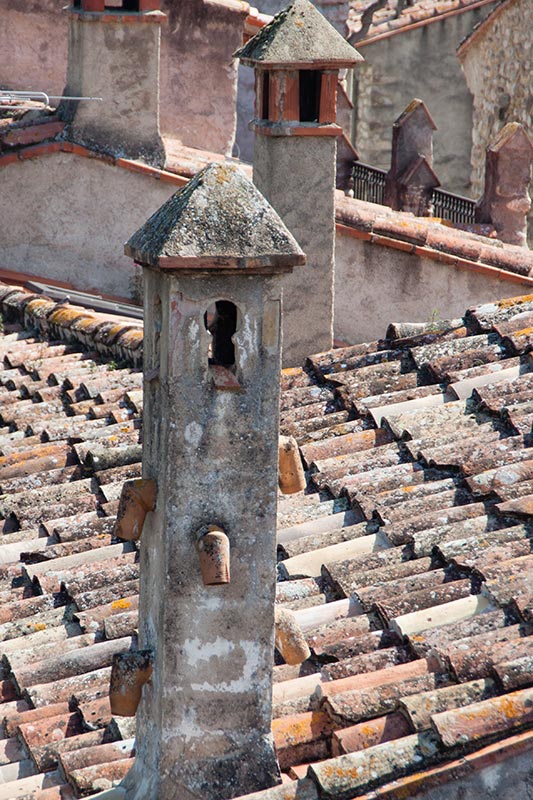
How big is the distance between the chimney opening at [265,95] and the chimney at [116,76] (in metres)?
3.06

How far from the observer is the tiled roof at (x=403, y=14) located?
84.2ft

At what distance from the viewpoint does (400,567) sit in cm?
690

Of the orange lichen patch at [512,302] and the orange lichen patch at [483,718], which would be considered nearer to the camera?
the orange lichen patch at [483,718]

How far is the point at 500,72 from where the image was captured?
21797mm

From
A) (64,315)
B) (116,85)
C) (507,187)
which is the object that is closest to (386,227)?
(116,85)

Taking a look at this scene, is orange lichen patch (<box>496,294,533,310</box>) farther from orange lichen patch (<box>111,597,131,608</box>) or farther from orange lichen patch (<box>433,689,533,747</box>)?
orange lichen patch (<box>433,689,533,747</box>)

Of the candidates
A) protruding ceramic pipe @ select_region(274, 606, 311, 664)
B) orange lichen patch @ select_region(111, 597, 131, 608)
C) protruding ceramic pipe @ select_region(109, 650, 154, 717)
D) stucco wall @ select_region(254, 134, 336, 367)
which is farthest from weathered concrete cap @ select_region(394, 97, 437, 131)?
protruding ceramic pipe @ select_region(109, 650, 154, 717)

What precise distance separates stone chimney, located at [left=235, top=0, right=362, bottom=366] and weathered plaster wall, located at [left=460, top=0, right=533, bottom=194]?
11182 mm

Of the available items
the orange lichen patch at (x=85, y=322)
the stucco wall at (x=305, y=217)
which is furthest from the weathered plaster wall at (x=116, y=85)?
the stucco wall at (x=305, y=217)

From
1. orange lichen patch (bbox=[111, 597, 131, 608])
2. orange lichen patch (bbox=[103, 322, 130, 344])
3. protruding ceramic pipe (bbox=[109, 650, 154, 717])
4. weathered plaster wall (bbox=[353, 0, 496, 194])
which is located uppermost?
protruding ceramic pipe (bbox=[109, 650, 154, 717])

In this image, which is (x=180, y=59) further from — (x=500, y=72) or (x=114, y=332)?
(x=500, y=72)

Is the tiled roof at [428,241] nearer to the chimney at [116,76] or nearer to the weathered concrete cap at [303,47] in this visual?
the chimney at [116,76]

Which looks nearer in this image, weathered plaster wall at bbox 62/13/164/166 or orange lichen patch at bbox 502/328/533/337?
orange lichen patch at bbox 502/328/533/337

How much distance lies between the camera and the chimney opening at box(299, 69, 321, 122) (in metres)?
9.66
